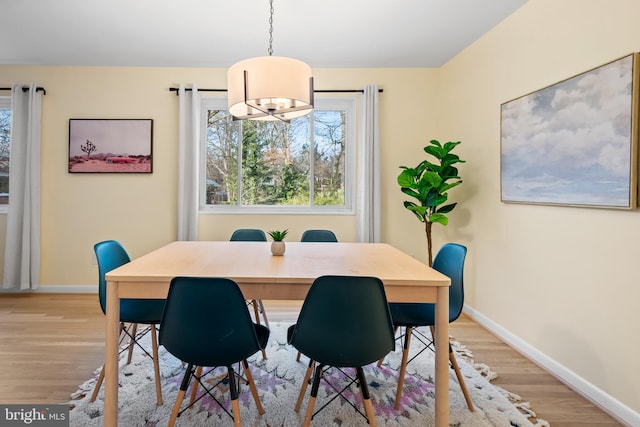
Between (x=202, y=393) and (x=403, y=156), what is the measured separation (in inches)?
124

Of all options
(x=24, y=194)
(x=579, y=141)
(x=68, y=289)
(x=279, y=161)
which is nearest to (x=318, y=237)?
(x=279, y=161)


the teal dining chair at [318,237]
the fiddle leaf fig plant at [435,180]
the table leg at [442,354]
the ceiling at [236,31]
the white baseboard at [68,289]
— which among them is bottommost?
the white baseboard at [68,289]

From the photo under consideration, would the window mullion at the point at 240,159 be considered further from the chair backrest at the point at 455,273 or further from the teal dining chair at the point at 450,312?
the chair backrest at the point at 455,273

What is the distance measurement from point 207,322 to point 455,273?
1382 millimetres

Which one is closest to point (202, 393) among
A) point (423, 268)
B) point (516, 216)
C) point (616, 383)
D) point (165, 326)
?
point (165, 326)

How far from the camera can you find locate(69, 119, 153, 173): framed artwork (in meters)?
3.90

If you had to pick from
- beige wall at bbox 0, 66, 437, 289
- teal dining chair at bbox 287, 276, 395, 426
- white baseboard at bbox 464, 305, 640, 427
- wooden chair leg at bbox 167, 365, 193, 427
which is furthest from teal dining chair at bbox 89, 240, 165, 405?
white baseboard at bbox 464, 305, 640, 427

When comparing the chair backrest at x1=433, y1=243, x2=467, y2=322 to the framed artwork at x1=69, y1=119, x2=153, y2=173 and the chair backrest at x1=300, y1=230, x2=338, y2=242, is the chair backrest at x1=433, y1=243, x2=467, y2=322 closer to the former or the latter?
the chair backrest at x1=300, y1=230, x2=338, y2=242

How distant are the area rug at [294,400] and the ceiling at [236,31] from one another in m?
2.69

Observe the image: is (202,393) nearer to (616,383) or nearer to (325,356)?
(325,356)

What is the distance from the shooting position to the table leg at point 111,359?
61.6 inches

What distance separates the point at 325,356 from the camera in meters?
1.45

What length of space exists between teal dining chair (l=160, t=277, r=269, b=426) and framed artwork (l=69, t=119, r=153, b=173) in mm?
2995

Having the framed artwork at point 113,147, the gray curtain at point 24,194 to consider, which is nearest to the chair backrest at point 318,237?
the framed artwork at point 113,147
